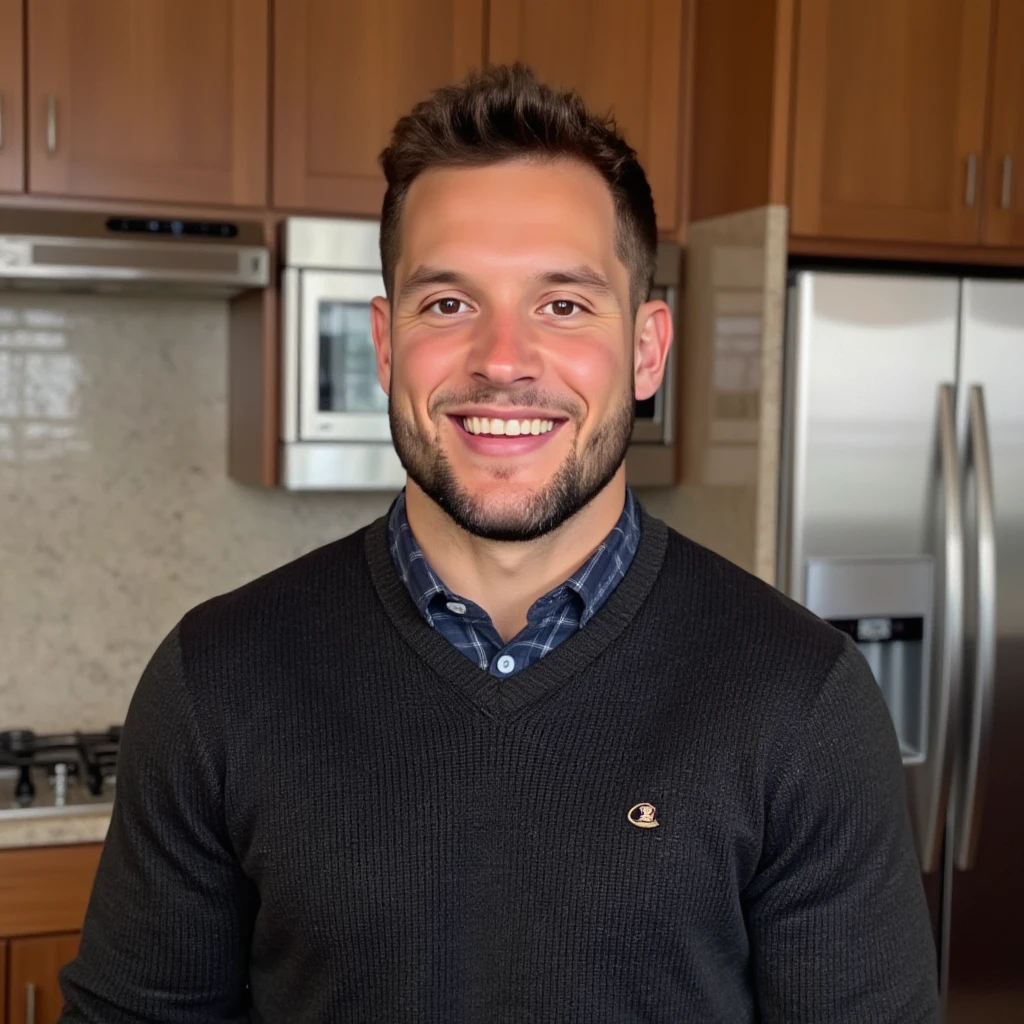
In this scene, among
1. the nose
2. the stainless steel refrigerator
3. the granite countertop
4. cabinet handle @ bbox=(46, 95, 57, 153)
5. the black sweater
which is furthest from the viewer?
the stainless steel refrigerator

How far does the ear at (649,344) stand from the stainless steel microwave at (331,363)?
1052mm

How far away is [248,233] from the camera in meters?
2.41

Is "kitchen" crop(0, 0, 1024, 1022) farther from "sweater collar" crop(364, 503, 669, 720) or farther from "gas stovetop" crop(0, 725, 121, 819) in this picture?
"sweater collar" crop(364, 503, 669, 720)

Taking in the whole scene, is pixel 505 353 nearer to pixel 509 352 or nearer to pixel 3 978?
pixel 509 352

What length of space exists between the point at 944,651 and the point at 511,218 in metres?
1.54

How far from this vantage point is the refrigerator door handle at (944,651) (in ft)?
8.09

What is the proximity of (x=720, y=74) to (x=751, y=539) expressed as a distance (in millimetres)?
932

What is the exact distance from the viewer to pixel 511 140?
1323 mm

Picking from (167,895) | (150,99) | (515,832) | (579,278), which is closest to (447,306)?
(579,278)

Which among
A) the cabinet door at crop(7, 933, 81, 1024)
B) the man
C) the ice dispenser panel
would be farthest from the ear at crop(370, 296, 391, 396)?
the cabinet door at crop(7, 933, 81, 1024)

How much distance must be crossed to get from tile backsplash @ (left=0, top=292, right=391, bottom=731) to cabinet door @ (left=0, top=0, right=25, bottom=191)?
38cm

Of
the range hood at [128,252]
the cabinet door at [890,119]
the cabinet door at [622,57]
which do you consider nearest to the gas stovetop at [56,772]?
the range hood at [128,252]

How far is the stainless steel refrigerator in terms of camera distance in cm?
243

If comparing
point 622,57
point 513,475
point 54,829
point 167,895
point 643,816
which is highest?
point 622,57
